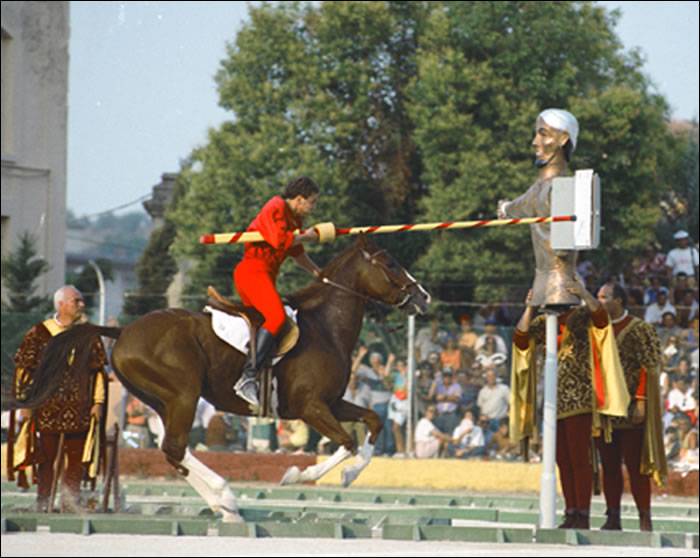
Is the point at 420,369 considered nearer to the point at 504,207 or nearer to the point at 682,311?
the point at 682,311

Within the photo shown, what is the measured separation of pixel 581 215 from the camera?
1490 centimetres

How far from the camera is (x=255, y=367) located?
50.4ft

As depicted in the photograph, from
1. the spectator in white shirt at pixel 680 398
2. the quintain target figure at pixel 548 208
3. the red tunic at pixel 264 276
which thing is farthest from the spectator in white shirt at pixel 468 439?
the red tunic at pixel 264 276

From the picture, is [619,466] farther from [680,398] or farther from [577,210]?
[680,398]

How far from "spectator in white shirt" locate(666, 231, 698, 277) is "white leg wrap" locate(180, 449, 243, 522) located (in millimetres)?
19189

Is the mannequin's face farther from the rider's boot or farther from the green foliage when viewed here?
the green foliage

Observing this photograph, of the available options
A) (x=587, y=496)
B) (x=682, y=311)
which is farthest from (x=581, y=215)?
(x=682, y=311)

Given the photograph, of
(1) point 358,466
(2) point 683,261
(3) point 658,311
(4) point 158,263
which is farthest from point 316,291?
(4) point 158,263

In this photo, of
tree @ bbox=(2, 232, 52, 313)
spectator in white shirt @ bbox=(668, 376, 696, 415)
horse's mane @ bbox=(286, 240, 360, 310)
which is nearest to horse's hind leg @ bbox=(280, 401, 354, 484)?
horse's mane @ bbox=(286, 240, 360, 310)

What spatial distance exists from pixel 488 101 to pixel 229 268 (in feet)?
21.1

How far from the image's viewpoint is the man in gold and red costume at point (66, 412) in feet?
55.6

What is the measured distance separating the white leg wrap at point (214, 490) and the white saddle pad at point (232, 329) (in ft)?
3.27

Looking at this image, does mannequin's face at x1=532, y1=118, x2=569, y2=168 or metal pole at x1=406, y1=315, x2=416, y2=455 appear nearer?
mannequin's face at x1=532, y1=118, x2=569, y2=168

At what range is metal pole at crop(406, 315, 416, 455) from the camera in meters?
26.5
